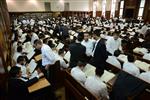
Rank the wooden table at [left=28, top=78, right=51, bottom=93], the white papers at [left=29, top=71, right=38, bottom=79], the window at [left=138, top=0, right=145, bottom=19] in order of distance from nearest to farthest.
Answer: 1. the wooden table at [left=28, top=78, right=51, bottom=93]
2. the white papers at [left=29, top=71, right=38, bottom=79]
3. the window at [left=138, top=0, right=145, bottom=19]

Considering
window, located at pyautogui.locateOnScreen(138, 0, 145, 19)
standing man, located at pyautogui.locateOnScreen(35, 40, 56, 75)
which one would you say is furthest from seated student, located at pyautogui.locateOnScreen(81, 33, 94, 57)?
window, located at pyautogui.locateOnScreen(138, 0, 145, 19)

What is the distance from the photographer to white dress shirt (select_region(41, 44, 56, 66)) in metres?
4.96

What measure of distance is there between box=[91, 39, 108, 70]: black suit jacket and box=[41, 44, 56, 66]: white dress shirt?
4.73ft

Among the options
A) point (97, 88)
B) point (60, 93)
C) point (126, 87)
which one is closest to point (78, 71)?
point (97, 88)

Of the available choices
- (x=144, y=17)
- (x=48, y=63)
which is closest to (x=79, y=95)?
(x=48, y=63)

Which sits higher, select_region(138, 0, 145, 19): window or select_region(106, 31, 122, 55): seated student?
select_region(138, 0, 145, 19): window

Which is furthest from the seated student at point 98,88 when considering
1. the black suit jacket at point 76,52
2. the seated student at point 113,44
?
the seated student at point 113,44

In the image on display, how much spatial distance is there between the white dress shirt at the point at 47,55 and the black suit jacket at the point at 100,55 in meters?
1.44

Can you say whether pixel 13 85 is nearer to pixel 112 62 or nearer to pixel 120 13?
pixel 112 62

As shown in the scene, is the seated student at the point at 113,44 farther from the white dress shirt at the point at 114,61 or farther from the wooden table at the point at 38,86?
the wooden table at the point at 38,86

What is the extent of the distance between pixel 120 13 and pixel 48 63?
1926 centimetres

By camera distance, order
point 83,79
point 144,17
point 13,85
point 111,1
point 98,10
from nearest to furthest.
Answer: point 13,85 < point 83,79 < point 144,17 < point 111,1 < point 98,10

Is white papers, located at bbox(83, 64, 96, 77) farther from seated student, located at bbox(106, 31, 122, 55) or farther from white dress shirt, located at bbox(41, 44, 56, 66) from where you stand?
seated student, located at bbox(106, 31, 122, 55)

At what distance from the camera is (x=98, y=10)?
27391 mm
